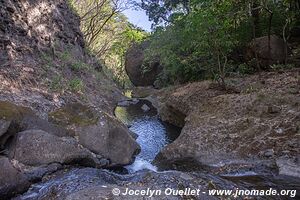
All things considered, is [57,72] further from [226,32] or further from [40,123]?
[226,32]

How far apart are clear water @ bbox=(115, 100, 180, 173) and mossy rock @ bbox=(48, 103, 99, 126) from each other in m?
1.62

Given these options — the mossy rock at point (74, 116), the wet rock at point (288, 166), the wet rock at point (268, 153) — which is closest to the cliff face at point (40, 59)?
the mossy rock at point (74, 116)

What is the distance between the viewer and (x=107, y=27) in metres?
30.9

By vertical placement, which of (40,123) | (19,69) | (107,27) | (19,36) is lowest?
(40,123)

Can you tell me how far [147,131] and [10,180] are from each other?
25.2ft

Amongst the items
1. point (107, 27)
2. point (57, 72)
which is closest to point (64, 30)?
point (57, 72)

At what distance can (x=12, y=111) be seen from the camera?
6957 millimetres

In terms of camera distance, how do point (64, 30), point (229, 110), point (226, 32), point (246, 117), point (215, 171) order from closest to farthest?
point (215, 171) < point (246, 117) < point (229, 110) < point (226, 32) < point (64, 30)

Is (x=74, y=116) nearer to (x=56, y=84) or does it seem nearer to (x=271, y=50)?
(x=56, y=84)

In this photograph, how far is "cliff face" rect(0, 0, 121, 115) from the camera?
8879 mm

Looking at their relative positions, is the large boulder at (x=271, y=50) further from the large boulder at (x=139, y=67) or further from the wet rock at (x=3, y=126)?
the large boulder at (x=139, y=67)

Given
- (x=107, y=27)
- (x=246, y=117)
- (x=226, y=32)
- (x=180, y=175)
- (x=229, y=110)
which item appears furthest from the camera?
(x=107, y=27)

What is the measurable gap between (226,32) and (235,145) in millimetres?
5870

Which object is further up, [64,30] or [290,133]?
[64,30]
